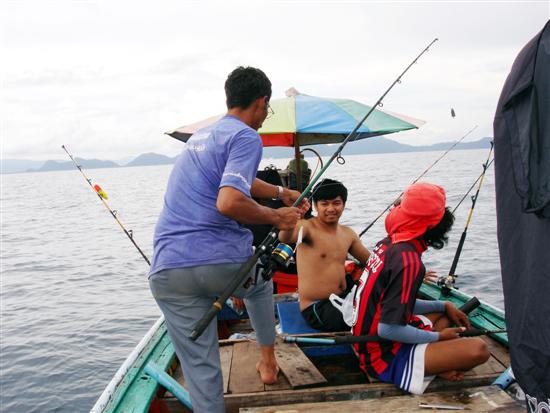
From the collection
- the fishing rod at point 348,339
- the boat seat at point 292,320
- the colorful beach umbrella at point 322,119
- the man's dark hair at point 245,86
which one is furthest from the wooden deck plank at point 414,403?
the colorful beach umbrella at point 322,119

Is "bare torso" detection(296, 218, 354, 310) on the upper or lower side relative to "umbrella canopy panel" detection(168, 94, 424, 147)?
lower

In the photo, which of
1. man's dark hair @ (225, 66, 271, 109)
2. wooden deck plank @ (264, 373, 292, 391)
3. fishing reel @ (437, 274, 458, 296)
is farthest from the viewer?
fishing reel @ (437, 274, 458, 296)

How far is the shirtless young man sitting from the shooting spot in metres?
4.50

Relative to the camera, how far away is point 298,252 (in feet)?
15.5

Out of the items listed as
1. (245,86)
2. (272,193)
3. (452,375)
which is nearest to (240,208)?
(245,86)

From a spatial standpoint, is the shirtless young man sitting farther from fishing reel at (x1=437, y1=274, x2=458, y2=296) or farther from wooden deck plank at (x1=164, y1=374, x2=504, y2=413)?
fishing reel at (x1=437, y1=274, x2=458, y2=296)

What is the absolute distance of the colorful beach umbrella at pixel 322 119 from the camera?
5.25 meters

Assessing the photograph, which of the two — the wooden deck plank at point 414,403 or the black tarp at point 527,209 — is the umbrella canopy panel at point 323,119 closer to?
the wooden deck plank at point 414,403

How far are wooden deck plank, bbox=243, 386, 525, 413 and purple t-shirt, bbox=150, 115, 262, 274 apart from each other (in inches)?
41.1

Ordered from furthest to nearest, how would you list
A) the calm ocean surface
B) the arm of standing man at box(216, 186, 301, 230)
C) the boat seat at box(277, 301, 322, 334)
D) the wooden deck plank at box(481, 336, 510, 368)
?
the calm ocean surface < the boat seat at box(277, 301, 322, 334) < the wooden deck plank at box(481, 336, 510, 368) < the arm of standing man at box(216, 186, 301, 230)

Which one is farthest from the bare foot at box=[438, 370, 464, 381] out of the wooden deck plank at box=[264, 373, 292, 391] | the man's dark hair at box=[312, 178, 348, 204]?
the man's dark hair at box=[312, 178, 348, 204]

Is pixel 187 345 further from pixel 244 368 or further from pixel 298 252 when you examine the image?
pixel 298 252

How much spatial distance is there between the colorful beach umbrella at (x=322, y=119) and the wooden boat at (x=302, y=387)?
2.44 metres

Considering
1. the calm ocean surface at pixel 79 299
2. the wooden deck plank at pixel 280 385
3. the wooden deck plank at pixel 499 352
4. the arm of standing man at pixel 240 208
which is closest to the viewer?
the arm of standing man at pixel 240 208
